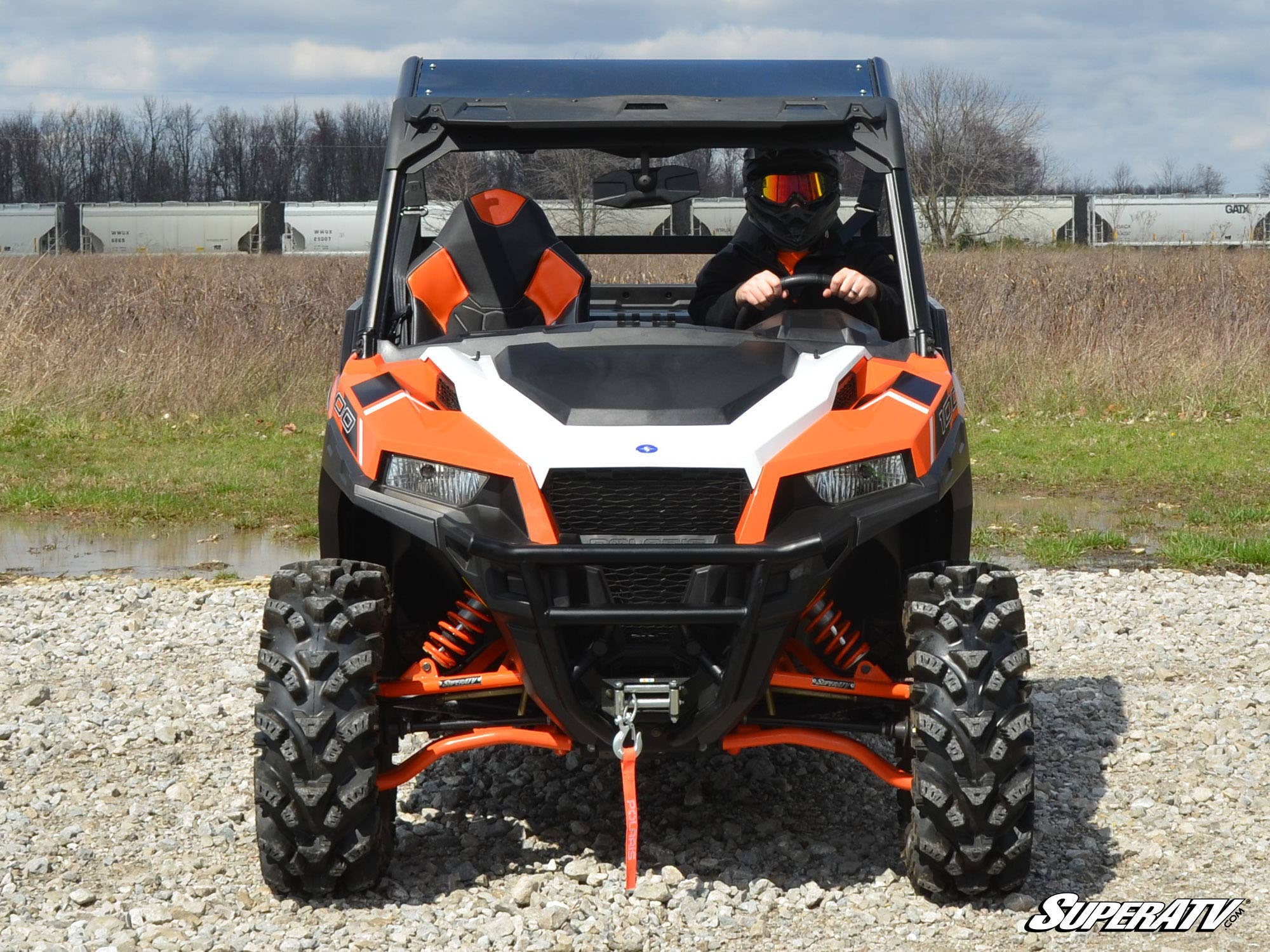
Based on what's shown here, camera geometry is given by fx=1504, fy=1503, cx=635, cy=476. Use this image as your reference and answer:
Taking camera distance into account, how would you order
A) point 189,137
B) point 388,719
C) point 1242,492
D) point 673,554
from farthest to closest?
point 189,137 → point 1242,492 → point 388,719 → point 673,554

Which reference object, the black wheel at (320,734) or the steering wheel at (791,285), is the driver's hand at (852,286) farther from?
the black wheel at (320,734)

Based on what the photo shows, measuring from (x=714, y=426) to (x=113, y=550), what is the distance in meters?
6.18

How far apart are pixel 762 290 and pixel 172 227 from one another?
54412 millimetres

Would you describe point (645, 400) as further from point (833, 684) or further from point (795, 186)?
point (795, 186)

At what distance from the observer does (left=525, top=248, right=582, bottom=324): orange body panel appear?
4.72m

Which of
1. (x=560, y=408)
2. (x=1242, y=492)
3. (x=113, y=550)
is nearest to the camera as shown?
(x=560, y=408)

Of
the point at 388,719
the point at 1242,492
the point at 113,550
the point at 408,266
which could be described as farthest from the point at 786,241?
the point at 1242,492

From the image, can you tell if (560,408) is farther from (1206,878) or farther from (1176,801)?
(1176,801)

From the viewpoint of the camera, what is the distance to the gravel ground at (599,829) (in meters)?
3.45

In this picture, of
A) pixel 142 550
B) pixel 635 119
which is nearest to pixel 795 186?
pixel 635 119

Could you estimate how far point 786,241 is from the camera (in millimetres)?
4445

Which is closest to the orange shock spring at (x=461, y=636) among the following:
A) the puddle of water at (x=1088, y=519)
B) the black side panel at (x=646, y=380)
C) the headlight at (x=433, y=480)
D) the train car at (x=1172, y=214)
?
the headlight at (x=433, y=480)

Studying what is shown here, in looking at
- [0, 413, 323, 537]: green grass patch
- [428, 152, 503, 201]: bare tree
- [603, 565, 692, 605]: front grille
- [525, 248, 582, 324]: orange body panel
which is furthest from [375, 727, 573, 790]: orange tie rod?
[0, 413, 323, 537]: green grass patch

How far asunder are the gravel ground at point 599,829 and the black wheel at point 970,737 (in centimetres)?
15
